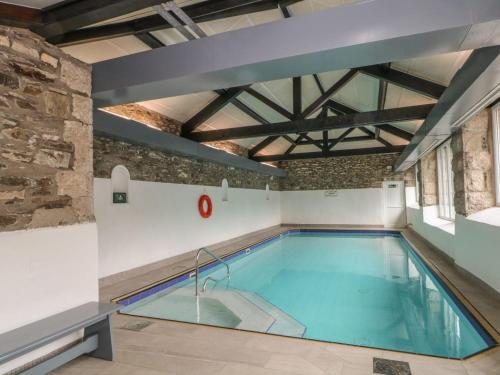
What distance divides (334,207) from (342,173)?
4.68ft

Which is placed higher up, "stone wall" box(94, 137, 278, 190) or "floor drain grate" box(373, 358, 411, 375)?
"stone wall" box(94, 137, 278, 190)

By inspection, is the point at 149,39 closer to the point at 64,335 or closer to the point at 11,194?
the point at 11,194

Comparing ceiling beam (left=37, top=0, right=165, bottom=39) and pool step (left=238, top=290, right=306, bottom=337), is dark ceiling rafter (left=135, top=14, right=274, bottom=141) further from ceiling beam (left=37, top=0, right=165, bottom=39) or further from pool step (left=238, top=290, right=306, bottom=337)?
pool step (left=238, top=290, right=306, bottom=337)

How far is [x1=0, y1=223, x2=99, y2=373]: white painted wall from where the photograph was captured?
1941 millimetres

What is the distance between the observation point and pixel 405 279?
511 centimetres

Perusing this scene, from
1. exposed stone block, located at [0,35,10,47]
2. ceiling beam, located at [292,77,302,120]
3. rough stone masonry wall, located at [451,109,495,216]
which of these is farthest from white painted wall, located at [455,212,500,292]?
exposed stone block, located at [0,35,10,47]

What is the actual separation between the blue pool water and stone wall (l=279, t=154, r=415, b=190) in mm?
5571

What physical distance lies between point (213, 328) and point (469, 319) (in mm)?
2545

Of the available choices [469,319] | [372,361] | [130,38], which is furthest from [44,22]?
[469,319]

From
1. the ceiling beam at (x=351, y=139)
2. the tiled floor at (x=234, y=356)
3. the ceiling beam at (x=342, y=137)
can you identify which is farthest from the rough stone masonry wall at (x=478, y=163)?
Answer: the ceiling beam at (x=351, y=139)

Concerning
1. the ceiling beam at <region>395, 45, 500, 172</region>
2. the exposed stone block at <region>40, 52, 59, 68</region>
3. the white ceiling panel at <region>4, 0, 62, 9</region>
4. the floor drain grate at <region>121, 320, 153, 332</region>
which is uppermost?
the white ceiling panel at <region>4, 0, 62, 9</region>

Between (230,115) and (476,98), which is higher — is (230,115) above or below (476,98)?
above

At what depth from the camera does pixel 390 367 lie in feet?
6.72

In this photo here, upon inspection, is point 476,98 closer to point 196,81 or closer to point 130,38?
point 196,81
